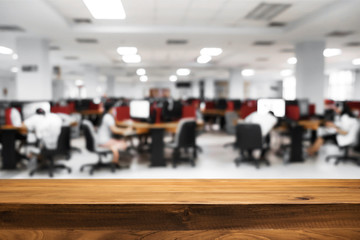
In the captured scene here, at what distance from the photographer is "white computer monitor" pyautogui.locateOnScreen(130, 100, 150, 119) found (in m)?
5.24

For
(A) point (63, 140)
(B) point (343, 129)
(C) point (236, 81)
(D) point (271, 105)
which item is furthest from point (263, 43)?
(D) point (271, 105)

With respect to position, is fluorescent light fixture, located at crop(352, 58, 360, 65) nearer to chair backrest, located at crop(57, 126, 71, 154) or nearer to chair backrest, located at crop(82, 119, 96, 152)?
chair backrest, located at crop(82, 119, 96, 152)

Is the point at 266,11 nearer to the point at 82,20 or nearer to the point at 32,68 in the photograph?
the point at 82,20

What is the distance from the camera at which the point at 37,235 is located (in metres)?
0.75

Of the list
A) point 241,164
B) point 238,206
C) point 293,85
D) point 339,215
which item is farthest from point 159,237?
point 293,85

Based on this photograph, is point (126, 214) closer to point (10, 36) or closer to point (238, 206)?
point (238, 206)

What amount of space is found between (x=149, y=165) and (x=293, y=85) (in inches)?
217

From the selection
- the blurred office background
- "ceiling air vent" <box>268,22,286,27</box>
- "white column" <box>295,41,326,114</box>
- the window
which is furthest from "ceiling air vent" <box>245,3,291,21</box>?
the window

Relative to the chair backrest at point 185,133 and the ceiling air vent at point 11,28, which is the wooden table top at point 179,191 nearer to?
the chair backrest at point 185,133

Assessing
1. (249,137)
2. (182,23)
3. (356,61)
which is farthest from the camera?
(356,61)

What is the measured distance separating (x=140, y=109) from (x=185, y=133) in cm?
120

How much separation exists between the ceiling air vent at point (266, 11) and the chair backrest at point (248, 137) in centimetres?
222

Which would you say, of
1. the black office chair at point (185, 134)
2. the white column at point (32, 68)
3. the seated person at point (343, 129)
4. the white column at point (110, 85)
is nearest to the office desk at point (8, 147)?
the black office chair at point (185, 134)

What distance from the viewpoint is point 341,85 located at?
15.8m
